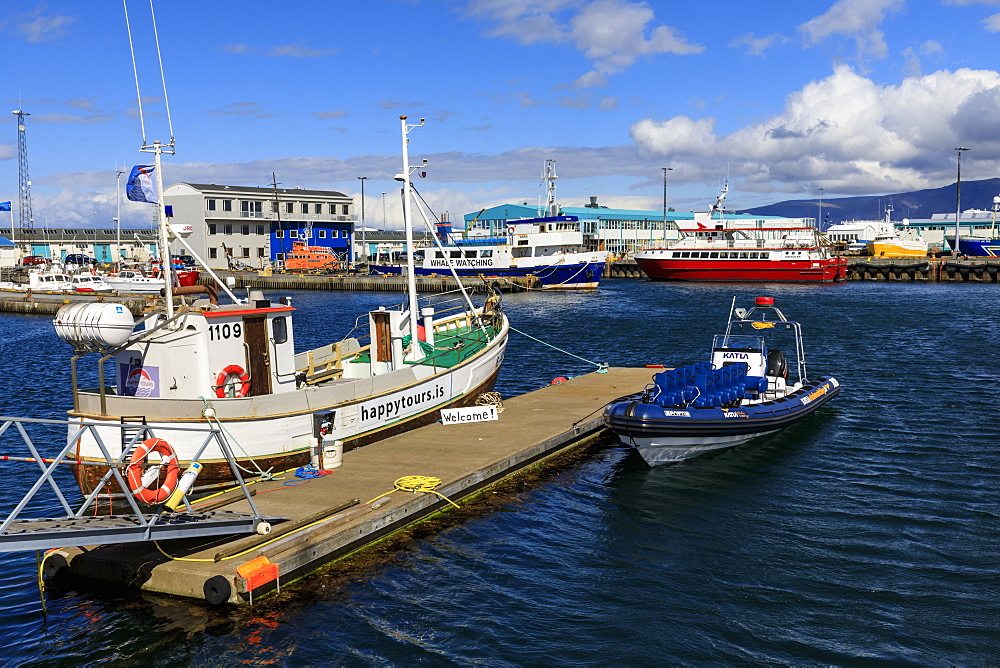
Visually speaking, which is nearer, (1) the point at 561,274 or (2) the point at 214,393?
(2) the point at 214,393

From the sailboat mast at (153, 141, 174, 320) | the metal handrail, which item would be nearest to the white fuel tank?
the sailboat mast at (153, 141, 174, 320)

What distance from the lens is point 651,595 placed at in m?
12.0

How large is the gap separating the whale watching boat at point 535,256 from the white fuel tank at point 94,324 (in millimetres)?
65049

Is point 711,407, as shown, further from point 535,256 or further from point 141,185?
point 535,256

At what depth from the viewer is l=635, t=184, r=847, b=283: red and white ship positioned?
86000mm

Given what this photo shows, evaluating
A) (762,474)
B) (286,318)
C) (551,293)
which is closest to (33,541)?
(286,318)

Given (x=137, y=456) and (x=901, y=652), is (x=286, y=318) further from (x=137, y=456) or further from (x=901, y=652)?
(x=901, y=652)

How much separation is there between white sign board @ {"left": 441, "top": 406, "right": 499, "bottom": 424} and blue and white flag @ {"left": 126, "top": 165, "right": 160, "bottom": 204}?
8.30m

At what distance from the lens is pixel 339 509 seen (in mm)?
12789

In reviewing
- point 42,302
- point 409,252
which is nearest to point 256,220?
point 42,302

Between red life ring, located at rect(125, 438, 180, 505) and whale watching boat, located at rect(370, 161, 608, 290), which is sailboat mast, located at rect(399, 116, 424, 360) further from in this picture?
whale watching boat, located at rect(370, 161, 608, 290)

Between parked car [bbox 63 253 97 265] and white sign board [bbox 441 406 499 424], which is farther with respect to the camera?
parked car [bbox 63 253 97 265]

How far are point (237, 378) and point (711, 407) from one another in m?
10.7

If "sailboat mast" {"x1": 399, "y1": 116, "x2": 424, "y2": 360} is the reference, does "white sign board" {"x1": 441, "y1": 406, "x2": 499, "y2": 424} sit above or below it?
below
